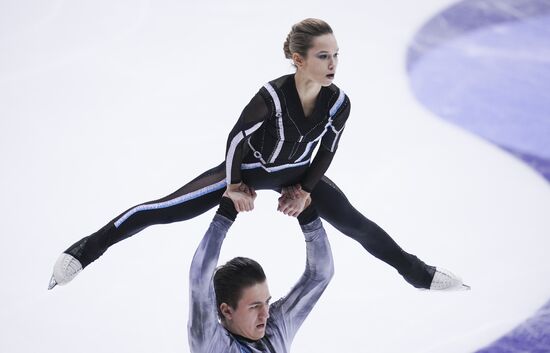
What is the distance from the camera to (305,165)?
3.66 m

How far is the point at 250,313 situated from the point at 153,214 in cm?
70

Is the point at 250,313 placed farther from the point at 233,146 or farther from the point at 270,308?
the point at 233,146

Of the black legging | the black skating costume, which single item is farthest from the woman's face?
the black legging

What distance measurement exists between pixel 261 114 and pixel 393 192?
1900mm

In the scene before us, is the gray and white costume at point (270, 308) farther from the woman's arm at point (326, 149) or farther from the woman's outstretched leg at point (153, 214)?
the woman's outstretched leg at point (153, 214)

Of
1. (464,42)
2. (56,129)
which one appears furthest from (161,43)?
(464,42)

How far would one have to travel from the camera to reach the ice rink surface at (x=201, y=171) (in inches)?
166

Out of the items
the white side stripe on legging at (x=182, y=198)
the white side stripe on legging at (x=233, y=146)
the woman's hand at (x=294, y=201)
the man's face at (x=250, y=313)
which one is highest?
the white side stripe on legging at (x=233, y=146)

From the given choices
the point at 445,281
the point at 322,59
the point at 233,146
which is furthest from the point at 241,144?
the point at 445,281

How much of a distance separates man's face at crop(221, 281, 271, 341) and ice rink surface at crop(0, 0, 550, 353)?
858 millimetres

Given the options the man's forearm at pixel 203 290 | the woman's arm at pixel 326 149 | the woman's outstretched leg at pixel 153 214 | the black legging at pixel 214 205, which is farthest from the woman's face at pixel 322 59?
the man's forearm at pixel 203 290

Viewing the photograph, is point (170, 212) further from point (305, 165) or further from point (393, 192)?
point (393, 192)

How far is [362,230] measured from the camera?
3.79m

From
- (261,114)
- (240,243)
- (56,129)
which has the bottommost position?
(240,243)
